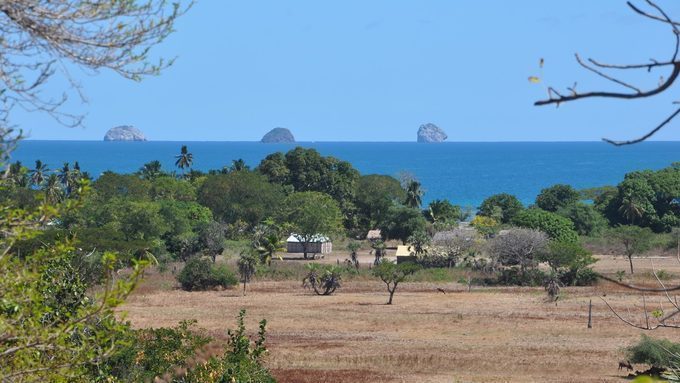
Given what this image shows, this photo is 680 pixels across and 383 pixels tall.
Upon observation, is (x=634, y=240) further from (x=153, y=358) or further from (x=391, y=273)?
(x=153, y=358)

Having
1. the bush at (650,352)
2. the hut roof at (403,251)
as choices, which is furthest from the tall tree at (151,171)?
the bush at (650,352)

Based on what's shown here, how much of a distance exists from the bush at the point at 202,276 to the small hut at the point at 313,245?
2142 cm

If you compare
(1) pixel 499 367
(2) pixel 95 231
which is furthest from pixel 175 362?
(2) pixel 95 231

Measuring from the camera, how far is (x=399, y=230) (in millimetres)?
97625

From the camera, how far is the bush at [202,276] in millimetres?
66812

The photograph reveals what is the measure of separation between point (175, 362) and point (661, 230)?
288 feet

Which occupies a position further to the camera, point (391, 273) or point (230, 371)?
point (391, 273)

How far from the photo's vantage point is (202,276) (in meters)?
66.9

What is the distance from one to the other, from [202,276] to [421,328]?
23.6 meters

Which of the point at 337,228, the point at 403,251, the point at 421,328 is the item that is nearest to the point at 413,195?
the point at 337,228

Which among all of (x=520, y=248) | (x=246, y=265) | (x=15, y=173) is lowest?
(x=246, y=265)

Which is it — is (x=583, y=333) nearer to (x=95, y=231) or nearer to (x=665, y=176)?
(x=95, y=231)

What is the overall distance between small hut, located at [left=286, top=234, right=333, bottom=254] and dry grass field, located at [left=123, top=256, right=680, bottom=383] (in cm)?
1854

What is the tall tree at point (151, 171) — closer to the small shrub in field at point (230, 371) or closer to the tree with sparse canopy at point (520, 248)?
the tree with sparse canopy at point (520, 248)
